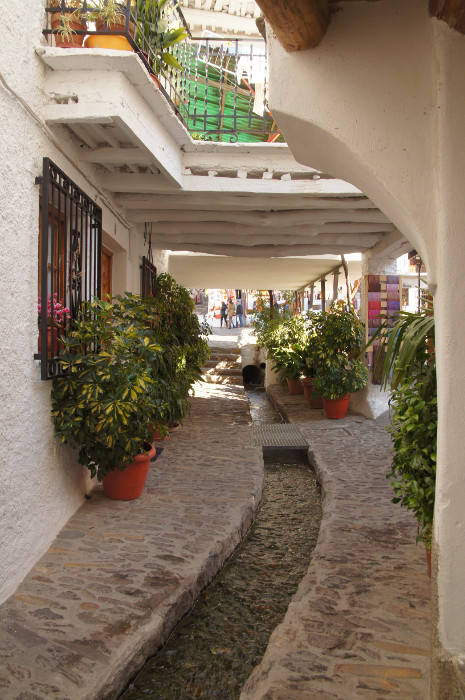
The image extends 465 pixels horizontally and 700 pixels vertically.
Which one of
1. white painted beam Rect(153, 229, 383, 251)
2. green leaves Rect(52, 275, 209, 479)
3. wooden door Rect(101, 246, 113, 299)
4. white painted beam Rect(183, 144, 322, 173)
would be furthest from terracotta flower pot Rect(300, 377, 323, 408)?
green leaves Rect(52, 275, 209, 479)

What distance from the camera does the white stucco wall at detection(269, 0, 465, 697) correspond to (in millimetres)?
2125

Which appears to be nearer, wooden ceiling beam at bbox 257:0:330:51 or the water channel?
wooden ceiling beam at bbox 257:0:330:51

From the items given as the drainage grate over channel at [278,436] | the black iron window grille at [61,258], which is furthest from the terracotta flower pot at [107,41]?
the drainage grate over channel at [278,436]

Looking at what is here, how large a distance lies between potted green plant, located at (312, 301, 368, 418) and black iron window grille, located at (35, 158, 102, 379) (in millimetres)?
5005

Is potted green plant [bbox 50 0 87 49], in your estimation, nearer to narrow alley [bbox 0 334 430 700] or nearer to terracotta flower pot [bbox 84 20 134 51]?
terracotta flower pot [bbox 84 20 134 51]

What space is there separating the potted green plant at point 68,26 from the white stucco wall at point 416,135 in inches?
83.3

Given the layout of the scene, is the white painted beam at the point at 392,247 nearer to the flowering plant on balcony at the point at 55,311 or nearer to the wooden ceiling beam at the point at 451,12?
the flowering plant on balcony at the point at 55,311

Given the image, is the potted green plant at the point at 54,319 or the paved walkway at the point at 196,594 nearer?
the paved walkway at the point at 196,594

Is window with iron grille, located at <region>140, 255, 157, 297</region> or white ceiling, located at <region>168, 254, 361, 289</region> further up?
white ceiling, located at <region>168, 254, 361, 289</region>

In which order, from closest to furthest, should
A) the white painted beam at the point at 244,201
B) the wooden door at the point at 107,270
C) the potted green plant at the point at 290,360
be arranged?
the white painted beam at the point at 244,201 < the wooden door at the point at 107,270 < the potted green plant at the point at 290,360

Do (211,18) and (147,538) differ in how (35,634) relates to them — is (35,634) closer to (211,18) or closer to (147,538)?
(147,538)

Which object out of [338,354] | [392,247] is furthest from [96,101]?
[338,354]

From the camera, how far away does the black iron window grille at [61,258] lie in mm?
3680

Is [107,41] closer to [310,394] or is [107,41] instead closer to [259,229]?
[259,229]
